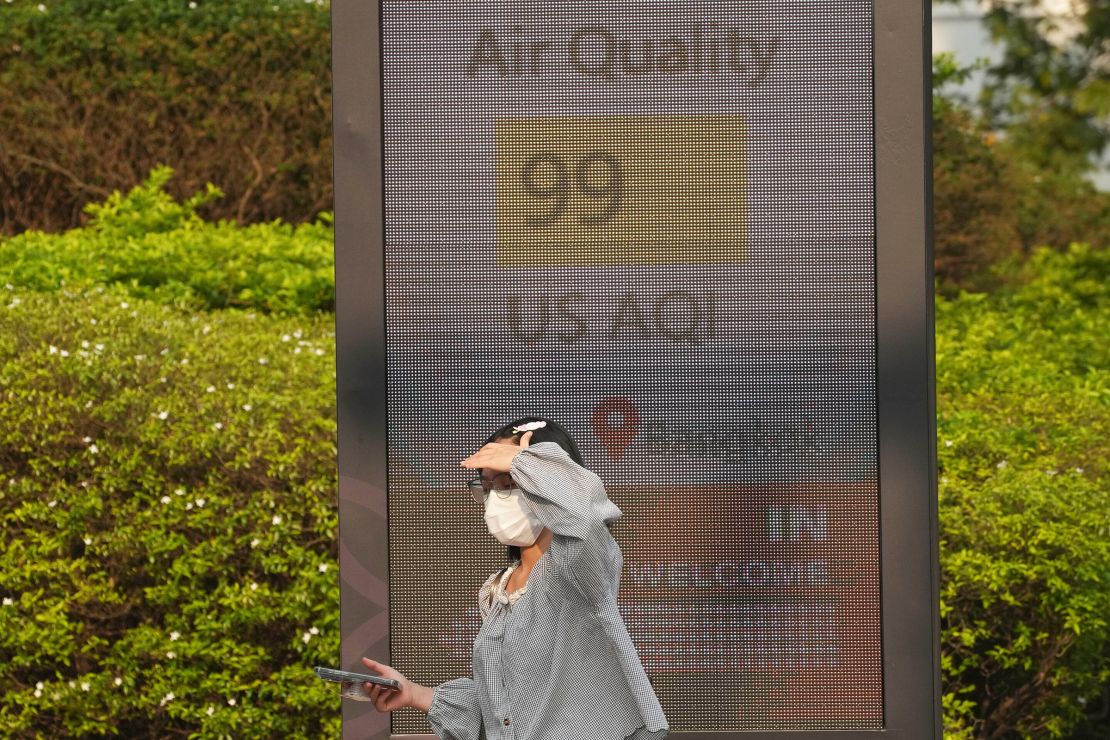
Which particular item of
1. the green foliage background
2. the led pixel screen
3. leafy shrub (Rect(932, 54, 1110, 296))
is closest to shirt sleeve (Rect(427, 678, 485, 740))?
the led pixel screen

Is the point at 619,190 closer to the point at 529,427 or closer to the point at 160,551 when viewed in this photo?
the point at 529,427

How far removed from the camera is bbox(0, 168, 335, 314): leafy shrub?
26.6ft

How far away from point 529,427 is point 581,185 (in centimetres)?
115

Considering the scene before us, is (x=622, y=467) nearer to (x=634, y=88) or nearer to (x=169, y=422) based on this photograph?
(x=634, y=88)

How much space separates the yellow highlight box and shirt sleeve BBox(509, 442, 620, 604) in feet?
4.18

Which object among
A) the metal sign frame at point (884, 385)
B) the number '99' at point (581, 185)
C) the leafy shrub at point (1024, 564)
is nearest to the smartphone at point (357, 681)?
the metal sign frame at point (884, 385)

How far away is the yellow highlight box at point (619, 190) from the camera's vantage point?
4078 mm

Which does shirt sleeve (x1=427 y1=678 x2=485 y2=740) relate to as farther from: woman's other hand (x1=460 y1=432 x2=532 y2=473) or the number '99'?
the number '99'

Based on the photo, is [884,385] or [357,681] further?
[884,385]

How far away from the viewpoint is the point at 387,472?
403 cm

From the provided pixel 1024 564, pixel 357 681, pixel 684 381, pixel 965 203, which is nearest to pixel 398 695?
pixel 357 681

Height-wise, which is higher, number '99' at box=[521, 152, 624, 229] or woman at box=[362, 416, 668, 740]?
number '99' at box=[521, 152, 624, 229]

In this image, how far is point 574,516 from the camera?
112 inches

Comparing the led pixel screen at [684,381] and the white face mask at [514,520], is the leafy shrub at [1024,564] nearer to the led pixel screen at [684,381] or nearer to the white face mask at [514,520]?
the led pixel screen at [684,381]
